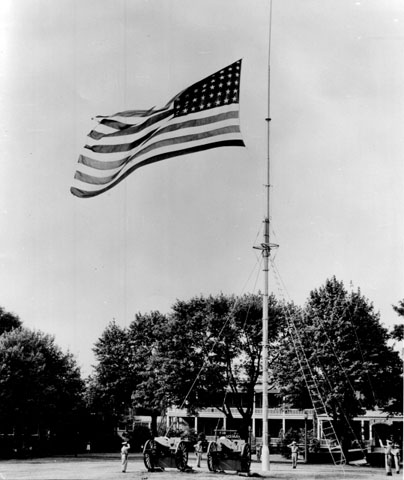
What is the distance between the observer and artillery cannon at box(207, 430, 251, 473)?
2244cm

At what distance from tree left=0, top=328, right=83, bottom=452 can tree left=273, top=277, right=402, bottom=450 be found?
16.7 metres

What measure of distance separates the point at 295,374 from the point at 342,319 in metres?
4.88

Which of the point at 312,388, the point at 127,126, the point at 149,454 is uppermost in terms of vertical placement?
the point at 127,126

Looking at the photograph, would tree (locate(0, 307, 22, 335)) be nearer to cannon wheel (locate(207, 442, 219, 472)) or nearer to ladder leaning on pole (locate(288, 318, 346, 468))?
ladder leaning on pole (locate(288, 318, 346, 468))

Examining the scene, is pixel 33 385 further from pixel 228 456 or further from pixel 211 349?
pixel 228 456

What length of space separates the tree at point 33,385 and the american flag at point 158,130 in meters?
24.1

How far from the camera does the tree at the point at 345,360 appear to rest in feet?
127

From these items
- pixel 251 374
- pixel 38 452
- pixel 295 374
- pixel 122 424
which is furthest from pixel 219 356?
pixel 122 424

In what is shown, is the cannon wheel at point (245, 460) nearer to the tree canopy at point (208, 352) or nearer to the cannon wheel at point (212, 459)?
the cannon wheel at point (212, 459)

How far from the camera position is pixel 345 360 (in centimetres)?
3894

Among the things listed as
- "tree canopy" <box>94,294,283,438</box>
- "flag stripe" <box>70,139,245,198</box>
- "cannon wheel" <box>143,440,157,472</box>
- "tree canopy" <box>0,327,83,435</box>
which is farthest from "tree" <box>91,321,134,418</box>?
"flag stripe" <box>70,139,245,198</box>

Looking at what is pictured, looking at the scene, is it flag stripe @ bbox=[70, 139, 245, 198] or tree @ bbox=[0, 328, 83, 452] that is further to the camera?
tree @ bbox=[0, 328, 83, 452]

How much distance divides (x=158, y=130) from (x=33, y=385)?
2725 cm

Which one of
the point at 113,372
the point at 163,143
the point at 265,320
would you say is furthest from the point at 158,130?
the point at 113,372
